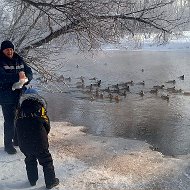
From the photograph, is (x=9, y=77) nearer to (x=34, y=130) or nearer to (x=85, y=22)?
(x=34, y=130)

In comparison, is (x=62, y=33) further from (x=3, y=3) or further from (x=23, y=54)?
(x=3, y=3)

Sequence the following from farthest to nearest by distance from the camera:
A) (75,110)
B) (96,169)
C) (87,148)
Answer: (75,110)
(87,148)
(96,169)

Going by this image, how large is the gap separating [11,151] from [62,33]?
3.55 metres

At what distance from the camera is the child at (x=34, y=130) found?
5.48 meters

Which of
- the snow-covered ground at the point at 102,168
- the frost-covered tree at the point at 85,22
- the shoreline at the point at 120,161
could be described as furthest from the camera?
the frost-covered tree at the point at 85,22

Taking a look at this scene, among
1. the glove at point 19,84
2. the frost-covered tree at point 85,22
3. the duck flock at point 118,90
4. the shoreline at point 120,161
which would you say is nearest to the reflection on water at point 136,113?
the duck flock at point 118,90

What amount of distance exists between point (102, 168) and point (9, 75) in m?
2.49

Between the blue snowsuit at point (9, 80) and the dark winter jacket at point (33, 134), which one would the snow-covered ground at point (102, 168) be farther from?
the blue snowsuit at point (9, 80)

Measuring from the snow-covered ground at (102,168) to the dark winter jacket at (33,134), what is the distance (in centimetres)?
72

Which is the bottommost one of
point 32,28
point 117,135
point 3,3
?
point 117,135

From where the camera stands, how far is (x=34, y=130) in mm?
5469

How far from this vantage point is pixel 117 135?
36.8 feet

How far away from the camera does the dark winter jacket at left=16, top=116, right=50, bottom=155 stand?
Result: 547 centimetres

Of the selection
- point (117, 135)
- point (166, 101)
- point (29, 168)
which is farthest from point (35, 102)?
point (166, 101)
